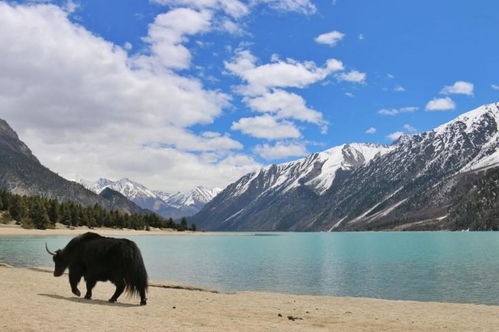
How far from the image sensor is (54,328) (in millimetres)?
15391

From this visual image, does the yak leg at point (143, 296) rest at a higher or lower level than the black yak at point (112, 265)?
lower

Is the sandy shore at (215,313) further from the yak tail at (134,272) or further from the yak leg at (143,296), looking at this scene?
the yak tail at (134,272)

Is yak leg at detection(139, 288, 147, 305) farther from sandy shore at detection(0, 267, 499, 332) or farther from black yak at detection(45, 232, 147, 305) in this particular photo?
sandy shore at detection(0, 267, 499, 332)

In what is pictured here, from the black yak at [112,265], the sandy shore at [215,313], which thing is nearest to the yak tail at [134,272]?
the black yak at [112,265]

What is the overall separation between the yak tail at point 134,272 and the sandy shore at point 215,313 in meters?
0.91

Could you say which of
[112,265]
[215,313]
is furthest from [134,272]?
[215,313]

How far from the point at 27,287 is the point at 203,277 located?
25.3 meters

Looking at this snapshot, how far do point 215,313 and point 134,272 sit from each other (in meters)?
4.44

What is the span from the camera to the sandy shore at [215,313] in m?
17.4

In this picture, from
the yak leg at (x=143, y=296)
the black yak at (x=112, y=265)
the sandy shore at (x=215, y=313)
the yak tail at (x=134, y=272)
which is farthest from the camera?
the yak leg at (x=143, y=296)

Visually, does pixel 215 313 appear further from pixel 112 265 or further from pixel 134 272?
pixel 112 265

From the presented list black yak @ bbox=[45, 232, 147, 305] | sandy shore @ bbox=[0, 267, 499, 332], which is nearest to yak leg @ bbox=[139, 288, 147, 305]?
black yak @ bbox=[45, 232, 147, 305]

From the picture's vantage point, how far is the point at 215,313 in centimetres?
2380

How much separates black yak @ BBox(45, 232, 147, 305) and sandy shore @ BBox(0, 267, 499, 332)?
3.03 feet
